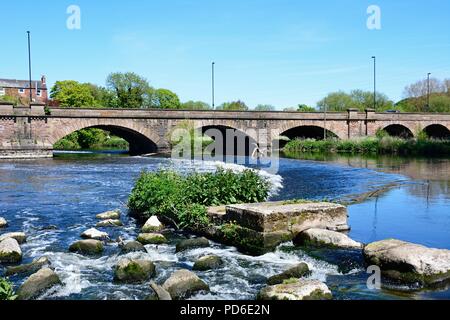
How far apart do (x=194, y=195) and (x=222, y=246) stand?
264 cm

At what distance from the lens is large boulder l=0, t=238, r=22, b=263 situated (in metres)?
8.95

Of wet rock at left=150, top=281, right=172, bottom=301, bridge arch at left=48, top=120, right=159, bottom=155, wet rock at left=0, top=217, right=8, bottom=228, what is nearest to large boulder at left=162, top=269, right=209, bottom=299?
wet rock at left=150, top=281, right=172, bottom=301

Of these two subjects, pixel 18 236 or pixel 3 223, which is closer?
pixel 18 236

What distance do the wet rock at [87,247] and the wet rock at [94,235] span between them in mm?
967

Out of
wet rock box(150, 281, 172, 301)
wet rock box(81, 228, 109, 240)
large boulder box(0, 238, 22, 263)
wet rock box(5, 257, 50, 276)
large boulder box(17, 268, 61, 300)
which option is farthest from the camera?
wet rock box(81, 228, 109, 240)

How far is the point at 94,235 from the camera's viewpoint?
1066 cm

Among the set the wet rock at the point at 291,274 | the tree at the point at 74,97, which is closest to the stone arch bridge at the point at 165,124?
the tree at the point at 74,97

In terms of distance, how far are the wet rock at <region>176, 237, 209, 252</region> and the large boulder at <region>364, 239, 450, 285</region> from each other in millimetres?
3484

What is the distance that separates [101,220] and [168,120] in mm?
34130

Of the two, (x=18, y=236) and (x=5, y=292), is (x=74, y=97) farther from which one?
(x=5, y=292)

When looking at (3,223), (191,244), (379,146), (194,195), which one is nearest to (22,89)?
(379,146)

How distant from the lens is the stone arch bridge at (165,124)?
133 feet

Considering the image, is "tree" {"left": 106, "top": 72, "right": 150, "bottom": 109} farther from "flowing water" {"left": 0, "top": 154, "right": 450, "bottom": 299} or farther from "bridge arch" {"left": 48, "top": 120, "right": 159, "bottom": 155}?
"flowing water" {"left": 0, "top": 154, "right": 450, "bottom": 299}
